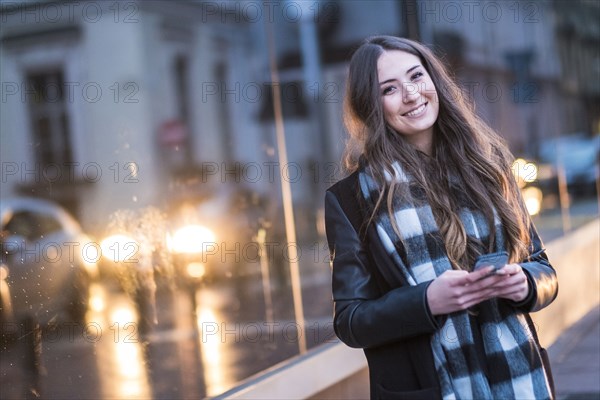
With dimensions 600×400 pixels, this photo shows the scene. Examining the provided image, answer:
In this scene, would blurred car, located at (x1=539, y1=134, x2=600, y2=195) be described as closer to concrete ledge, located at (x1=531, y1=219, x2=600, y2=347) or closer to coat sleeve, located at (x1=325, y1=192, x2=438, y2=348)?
concrete ledge, located at (x1=531, y1=219, x2=600, y2=347)

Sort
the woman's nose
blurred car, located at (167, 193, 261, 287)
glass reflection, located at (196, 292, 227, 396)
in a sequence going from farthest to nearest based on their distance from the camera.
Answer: blurred car, located at (167, 193, 261, 287) → glass reflection, located at (196, 292, 227, 396) → the woman's nose

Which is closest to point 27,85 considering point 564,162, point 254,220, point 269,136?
point 254,220

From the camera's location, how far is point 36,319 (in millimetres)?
3914

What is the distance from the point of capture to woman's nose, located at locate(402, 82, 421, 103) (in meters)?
2.75

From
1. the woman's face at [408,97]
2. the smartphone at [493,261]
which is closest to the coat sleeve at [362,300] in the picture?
the smartphone at [493,261]

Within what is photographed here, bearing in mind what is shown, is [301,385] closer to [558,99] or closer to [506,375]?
[506,375]

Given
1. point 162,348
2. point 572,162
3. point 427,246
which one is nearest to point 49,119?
point 162,348

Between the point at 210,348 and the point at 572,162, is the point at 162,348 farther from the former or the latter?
the point at 572,162

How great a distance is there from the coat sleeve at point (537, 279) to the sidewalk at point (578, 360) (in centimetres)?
325

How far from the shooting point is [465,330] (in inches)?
98.4

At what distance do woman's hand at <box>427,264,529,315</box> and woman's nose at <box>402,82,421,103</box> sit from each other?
52 centimetres

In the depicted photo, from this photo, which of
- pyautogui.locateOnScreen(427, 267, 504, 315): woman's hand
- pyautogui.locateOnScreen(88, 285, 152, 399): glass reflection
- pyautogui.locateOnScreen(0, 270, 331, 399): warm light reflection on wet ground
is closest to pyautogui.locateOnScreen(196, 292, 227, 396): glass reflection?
pyautogui.locateOnScreen(0, 270, 331, 399): warm light reflection on wet ground

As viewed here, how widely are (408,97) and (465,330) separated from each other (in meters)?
0.61

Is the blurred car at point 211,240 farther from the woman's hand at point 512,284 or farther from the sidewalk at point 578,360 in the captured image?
the woman's hand at point 512,284
